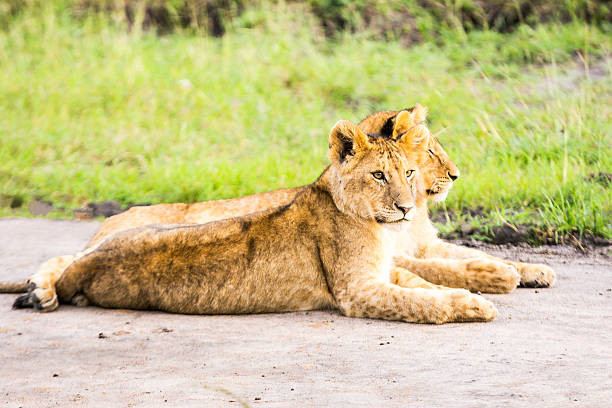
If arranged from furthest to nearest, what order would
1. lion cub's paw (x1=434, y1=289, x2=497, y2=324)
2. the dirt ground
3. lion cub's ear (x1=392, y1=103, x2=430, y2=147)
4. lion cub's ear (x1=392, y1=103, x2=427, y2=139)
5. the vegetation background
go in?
1. the vegetation background
2. lion cub's ear (x1=392, y1=103, x2=427, y2=139)
3. lion cub's ear (x1=392, y1=103, x2=430, y2=147)
4. lion cub's paw (x1=434, y1=289, x2=497, y2=324)
5. the dirt ground

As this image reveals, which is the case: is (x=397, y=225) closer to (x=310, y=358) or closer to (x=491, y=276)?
(x=491, y=276)

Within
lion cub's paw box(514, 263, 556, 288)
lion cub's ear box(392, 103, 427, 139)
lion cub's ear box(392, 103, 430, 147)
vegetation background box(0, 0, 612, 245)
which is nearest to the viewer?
lion cub's ear box(392, 103, 430, 147)

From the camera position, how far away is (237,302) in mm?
4371

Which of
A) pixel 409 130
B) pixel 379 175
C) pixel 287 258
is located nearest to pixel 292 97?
pixel 409 130

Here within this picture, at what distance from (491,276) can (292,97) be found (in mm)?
6127

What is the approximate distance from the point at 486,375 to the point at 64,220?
17.6 ft

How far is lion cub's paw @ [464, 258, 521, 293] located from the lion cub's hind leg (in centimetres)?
226

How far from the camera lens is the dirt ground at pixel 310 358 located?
298cm

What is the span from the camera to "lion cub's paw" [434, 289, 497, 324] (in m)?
4.05

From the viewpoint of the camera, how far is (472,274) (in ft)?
15.8

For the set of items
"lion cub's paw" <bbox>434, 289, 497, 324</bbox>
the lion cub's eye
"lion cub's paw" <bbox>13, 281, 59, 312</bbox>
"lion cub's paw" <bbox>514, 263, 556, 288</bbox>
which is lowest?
"lion cub's paw" <bbox>514, 263, 556, 288</bbox>

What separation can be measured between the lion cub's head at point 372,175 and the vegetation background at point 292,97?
1936 mm

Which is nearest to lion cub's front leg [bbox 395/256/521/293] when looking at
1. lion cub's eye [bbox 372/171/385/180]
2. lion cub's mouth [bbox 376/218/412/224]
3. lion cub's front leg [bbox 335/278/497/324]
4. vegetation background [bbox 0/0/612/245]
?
lion cub's front leg [bbox 335/278/497/324]

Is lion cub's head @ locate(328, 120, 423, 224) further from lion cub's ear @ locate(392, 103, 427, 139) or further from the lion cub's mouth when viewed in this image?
lion cub's ear @ locate(392, 103, 427, 139)
